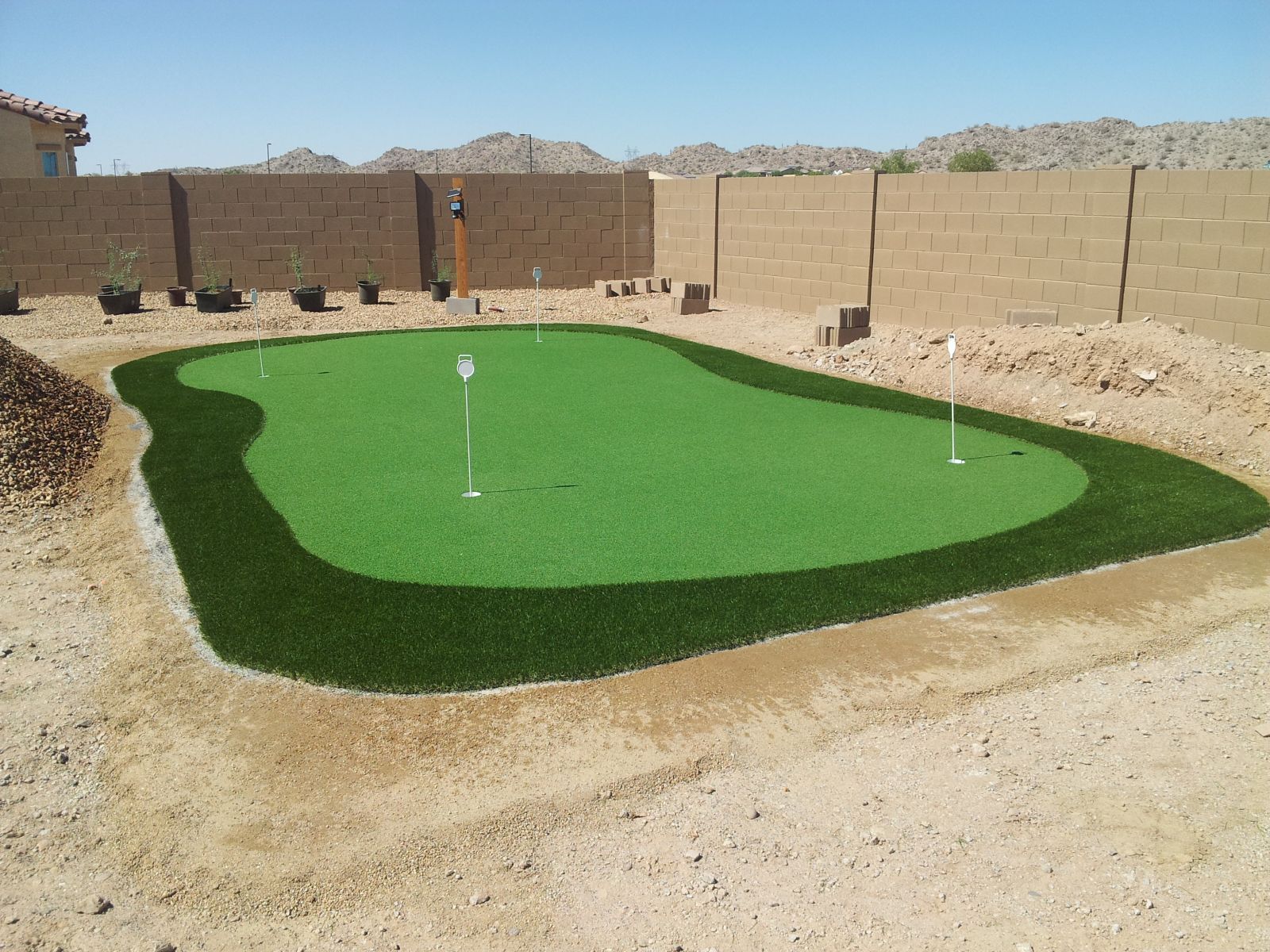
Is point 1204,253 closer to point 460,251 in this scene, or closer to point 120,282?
point 460,251

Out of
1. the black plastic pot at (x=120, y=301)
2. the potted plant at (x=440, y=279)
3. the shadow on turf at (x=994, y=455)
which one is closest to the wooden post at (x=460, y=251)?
the potted plant at (x=440, y=279)

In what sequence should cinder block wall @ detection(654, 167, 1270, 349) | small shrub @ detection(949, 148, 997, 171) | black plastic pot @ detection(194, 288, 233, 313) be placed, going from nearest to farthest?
1. cinder block wall @ detection(654, 167, 1270, 349)
2. black plastic pot @ detection(194, 288, 233, 313)
3. small shrub @ detection(949, 148, 997, 171)

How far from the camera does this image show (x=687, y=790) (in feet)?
14.5

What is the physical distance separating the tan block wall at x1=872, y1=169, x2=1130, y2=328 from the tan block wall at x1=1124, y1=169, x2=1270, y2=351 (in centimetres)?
30

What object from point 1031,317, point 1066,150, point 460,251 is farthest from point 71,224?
point 1066,150

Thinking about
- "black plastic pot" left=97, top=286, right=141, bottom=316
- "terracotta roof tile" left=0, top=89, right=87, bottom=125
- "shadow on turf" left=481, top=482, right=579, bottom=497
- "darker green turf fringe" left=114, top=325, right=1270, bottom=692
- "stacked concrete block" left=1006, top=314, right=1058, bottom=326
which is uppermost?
"terracotta roof tile" left=0, top=89, right=87, bottom=125

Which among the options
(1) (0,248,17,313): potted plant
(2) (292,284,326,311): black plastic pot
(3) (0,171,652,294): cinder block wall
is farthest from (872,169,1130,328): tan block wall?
(1) (0,248,17,313): potted plant

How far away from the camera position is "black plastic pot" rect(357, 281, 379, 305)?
20.1 metres

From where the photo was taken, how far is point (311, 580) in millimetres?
6348

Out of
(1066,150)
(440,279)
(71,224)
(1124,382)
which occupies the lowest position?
(1124,382)

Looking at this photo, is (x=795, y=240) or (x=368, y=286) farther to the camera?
(x=368, y=286)

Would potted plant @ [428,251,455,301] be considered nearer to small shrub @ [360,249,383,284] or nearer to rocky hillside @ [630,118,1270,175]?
small shrub @ [360,249,383,284]

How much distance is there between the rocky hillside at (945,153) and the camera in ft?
128

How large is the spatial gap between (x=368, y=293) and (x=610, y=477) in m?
13.2
